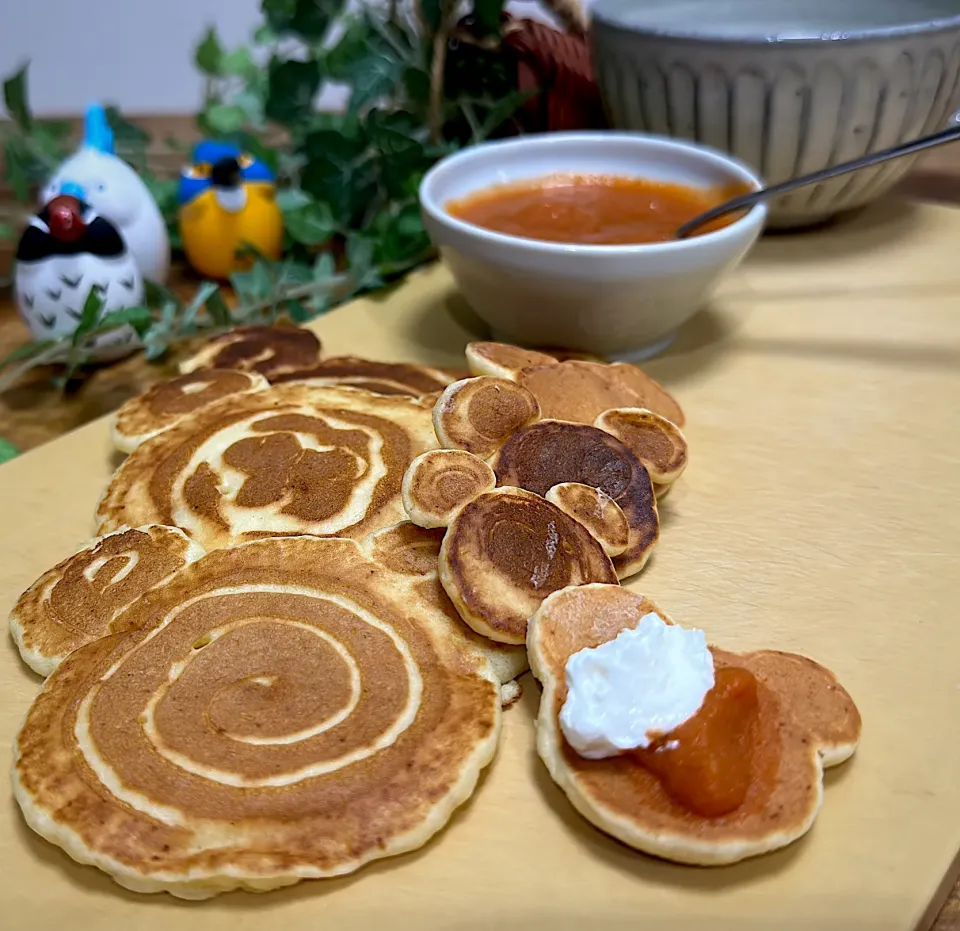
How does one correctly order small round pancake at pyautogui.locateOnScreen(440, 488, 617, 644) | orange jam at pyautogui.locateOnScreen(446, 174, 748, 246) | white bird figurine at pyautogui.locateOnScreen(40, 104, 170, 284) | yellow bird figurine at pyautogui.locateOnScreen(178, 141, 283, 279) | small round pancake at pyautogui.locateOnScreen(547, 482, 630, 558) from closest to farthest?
small round pancake at pyautogui.locateOnScreen(440, 488, 617, 644), small round pancake at pyautogui.locateOnScreen(547, 482, 630, 558), orange jam at pyautogui.locateOnScreen(446, 174, 748, 246), white bird figurine at pyautogui.locateOnScreen(40, 104, 170, 284), yellow bird figurine at pyautogui.locateOnScreen(178, 141, 283, 279)

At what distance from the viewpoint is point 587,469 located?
1196 millimetres

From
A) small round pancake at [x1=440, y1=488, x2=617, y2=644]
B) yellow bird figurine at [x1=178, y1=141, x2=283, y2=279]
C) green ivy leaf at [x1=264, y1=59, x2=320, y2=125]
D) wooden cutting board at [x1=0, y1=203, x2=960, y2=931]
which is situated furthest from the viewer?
green ivy leaf at [x1=264, y1=59, x2=320, y2=125]

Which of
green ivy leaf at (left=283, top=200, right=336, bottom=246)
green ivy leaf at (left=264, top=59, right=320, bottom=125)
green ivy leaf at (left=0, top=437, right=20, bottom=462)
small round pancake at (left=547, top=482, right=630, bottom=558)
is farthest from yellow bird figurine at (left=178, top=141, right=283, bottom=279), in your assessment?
small round pancake at (left=547, top=482, right=630, bottom=558)

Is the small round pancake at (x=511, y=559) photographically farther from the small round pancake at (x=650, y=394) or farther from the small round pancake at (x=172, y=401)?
the small round pancake at (x=172, y=401)

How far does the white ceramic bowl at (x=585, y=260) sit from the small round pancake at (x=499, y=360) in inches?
5.4

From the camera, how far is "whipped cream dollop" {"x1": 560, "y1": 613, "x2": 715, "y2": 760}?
2.84ft

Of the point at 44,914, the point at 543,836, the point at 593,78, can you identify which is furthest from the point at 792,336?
the point at 44,914

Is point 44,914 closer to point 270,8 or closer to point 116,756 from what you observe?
point 116,756

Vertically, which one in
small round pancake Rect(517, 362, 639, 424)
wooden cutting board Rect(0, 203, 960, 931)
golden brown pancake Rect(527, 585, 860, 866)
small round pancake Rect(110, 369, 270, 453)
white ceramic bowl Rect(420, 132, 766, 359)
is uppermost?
white ceramic bowl Rect(420, 132, 766, 359)

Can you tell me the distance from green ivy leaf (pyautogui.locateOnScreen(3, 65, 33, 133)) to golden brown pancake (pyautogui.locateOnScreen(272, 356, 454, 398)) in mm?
1006

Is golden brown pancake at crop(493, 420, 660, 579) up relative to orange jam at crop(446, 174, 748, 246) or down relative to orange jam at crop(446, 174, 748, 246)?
down

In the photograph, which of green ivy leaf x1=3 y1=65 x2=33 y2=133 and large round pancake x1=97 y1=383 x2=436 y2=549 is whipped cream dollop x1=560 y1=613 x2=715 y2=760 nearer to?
large round pancake x1=97 y1=383 x2=436 y2=549

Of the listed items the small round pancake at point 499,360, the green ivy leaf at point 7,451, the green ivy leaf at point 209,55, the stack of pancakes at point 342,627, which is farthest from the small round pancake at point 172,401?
the green ivy leaf at point 209,55

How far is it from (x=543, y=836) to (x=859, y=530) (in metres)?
0.62
